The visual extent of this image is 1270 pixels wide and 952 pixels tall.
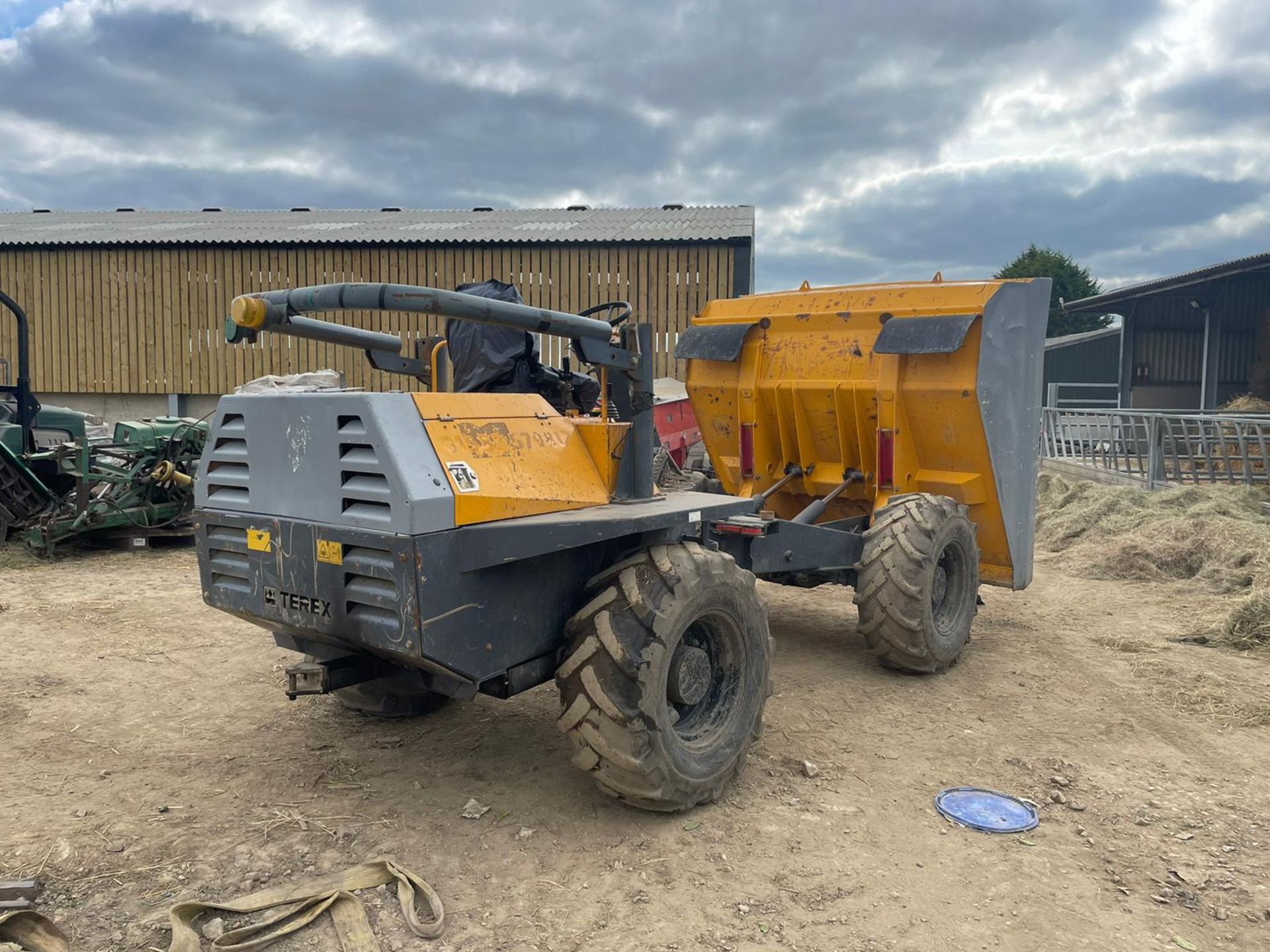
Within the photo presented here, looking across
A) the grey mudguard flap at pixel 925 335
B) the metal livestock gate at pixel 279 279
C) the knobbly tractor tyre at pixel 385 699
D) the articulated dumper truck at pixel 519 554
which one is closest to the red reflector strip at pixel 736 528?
the articulated dumper truck at pixel 519 554

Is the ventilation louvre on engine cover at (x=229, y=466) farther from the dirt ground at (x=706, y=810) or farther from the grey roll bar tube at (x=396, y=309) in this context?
the dirt ground at (x=706, y=810)

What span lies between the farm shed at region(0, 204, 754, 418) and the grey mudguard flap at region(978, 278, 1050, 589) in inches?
411

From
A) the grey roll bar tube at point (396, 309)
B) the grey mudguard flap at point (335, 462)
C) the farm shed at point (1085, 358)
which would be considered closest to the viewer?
the grey mudguard flap at point (335, 462)

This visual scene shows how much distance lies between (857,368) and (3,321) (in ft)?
59.6

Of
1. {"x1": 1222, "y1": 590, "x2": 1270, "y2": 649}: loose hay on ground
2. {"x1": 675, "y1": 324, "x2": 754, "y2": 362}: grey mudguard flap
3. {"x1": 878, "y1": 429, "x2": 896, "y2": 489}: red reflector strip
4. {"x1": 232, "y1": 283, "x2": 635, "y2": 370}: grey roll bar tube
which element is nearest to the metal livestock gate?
{"x1": 675, "y1": 324, "x2": 754, "y2": 362}: grey mudguard flap

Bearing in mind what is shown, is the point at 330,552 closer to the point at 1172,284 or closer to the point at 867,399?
the point at 867,399

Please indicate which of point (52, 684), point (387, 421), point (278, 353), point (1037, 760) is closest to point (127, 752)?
point (52, 684)

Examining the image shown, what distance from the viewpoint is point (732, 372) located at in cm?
672

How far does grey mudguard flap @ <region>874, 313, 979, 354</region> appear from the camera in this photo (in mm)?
5418

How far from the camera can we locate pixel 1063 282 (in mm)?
45906

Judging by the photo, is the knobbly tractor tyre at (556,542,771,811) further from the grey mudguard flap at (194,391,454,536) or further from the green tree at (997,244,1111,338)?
the green tree at (997,244,1111,338)

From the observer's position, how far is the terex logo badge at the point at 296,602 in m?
3.41

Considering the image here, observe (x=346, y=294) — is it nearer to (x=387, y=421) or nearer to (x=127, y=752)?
(x=387, y=421)

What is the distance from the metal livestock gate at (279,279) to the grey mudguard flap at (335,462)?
12764 millimetres
